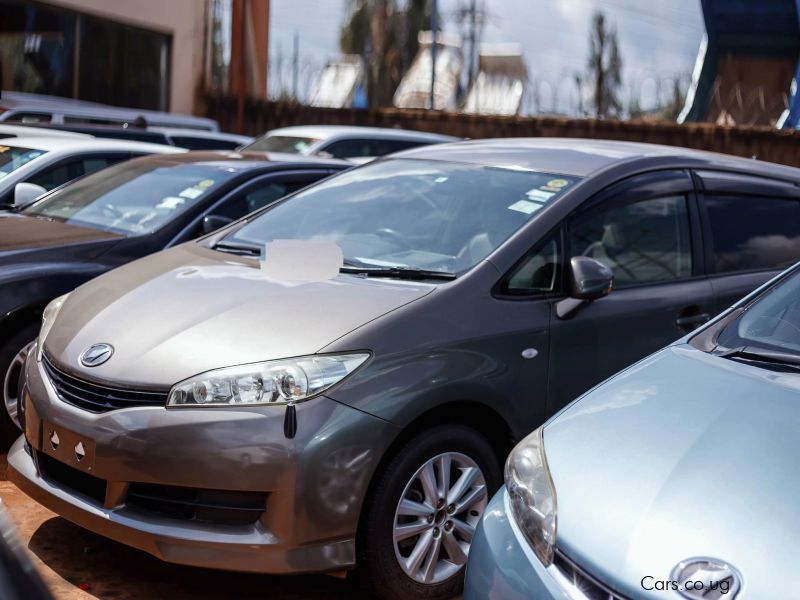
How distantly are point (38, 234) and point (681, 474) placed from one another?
4126mm

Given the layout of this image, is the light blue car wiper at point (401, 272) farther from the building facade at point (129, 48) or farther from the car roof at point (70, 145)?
the building facade at point (129, 48)

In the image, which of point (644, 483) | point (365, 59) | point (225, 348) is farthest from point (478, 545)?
point (365, 59)

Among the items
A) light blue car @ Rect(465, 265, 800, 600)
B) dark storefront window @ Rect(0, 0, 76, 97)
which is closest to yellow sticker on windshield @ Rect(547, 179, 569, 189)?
light blue car @ Rect(465, 265, 800, 600)

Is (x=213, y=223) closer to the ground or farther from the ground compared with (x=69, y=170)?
closer to the ground

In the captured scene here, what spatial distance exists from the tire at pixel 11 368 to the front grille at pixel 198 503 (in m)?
1.64

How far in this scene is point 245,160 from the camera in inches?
264

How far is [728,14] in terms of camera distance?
19.7 meters

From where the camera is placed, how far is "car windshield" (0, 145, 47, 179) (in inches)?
296

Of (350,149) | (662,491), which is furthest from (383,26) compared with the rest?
(662,491)

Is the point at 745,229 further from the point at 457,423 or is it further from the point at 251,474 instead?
the point at 251,474

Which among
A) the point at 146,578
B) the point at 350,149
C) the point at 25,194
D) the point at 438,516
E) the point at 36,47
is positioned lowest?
the point at 146,578

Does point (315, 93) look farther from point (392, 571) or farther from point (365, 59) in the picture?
point (392, 571)

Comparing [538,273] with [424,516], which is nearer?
[424,516]

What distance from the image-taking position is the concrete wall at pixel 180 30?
798 inches
